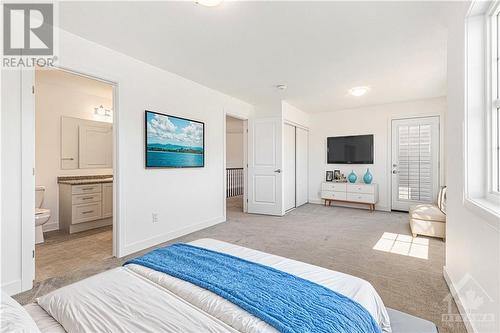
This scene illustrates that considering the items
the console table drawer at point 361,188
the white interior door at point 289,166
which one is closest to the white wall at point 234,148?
the white interior door at point 289,166

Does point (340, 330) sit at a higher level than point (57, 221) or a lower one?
higher

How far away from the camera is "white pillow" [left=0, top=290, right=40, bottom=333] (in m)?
0.69

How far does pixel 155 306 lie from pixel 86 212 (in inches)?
151

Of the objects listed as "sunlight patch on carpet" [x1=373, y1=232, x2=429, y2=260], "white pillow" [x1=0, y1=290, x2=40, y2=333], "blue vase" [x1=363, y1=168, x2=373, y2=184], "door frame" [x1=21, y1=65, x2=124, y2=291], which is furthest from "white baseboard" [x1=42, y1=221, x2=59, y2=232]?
"blue vase" [x1=363, y1=168, x2=373, y2=184]

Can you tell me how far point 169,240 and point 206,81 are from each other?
2.51 meters

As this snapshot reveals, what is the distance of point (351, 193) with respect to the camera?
18.8ft

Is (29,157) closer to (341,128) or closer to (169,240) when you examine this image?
(169,240)

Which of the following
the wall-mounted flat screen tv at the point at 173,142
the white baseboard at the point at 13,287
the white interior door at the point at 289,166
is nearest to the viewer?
the white baseboard at the point at 13,287

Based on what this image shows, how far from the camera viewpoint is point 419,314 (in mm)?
1816

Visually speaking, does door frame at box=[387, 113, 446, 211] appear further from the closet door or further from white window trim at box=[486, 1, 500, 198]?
white window trim at box=[486, 1, 500, 198]

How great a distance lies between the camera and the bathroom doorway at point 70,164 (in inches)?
147

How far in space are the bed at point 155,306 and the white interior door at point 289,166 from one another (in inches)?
161

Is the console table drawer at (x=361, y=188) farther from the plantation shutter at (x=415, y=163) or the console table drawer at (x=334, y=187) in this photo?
the plantation shutter at (x=415, y=163)

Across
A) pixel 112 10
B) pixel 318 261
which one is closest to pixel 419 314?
pixel 318 261
